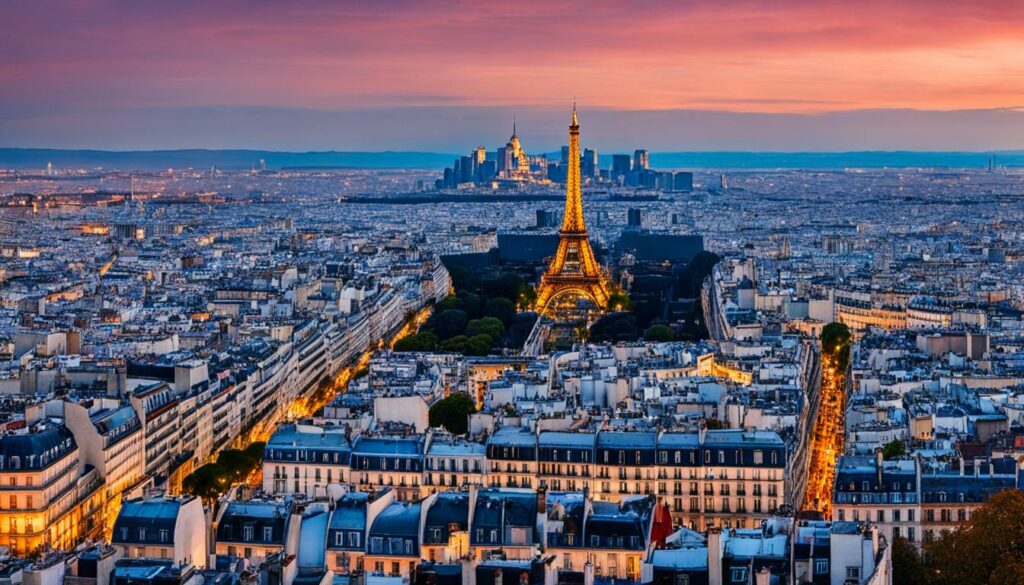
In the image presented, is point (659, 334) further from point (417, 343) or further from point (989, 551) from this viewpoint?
point (989, 551)

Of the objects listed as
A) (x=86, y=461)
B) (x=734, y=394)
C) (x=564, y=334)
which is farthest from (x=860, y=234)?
(x=86, y=461)

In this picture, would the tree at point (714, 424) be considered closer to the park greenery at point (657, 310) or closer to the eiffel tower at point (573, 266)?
the park greenery at point (657, 310)

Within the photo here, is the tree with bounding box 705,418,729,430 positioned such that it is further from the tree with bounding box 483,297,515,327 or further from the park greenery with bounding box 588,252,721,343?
the tree with bounding box 483,297,515,327

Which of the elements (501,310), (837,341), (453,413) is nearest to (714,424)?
(453,413)

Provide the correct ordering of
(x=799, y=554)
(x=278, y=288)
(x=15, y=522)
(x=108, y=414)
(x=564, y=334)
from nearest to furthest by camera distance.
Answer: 1. (x=799, y=554)
2. (x=15, y=522)
3. (x=108, y=414)
4. (x=564, y=334)
5. (x=278, y=288)

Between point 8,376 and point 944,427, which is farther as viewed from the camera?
point 8,376

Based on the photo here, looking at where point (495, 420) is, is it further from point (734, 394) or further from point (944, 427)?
point (944, 427)

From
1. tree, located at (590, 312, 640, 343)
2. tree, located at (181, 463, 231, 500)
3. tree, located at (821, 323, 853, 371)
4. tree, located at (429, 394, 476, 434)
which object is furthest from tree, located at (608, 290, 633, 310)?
tree, located at (181, 463, 231, 500)
